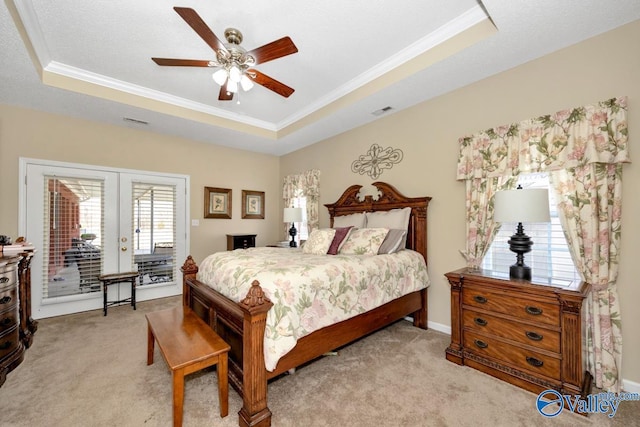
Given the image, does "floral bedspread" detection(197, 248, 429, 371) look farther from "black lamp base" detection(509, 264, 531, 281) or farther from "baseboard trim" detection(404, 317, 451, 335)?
"black lamp base" detection(509, 264, 531, 281)

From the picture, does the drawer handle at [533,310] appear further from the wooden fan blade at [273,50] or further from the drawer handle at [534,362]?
the wooden fan blade at [273,50]

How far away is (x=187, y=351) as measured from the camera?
1.70 metres

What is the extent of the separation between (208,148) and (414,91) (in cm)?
369

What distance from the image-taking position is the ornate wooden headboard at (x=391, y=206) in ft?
10.7

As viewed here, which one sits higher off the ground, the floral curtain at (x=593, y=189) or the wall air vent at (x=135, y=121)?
the wall air vent at (x=135, y=121)

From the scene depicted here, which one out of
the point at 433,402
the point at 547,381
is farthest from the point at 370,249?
the point at 547,381

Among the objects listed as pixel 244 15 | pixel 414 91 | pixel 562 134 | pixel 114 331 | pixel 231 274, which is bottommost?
pixel 114 331

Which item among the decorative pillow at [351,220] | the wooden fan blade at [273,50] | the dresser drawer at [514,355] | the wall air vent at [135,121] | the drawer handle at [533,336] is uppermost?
the wall air vent at [135,121]

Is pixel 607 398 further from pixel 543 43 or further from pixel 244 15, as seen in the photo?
pixel 244 15

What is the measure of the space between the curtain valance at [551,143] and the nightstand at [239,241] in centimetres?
374

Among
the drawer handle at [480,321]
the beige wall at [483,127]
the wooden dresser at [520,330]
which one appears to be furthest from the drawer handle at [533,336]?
the beige wall at [483,127]

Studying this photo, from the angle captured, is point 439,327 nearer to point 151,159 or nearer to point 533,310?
point 533,310

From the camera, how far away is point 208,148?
4.98 m

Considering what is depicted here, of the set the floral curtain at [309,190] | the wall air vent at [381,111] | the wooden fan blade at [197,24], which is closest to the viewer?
the wooden fan blade at [197,24]
